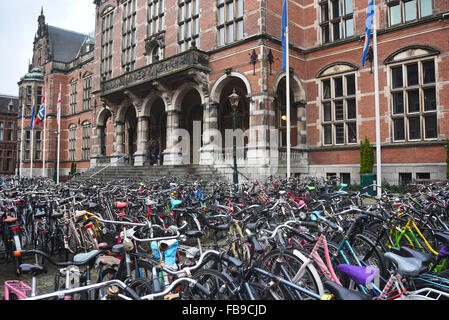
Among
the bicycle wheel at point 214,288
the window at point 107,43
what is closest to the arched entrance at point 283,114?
the window at point 107,43

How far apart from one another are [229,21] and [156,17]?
239 inches

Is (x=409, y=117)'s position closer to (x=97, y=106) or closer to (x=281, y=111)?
(x=281, y=111)

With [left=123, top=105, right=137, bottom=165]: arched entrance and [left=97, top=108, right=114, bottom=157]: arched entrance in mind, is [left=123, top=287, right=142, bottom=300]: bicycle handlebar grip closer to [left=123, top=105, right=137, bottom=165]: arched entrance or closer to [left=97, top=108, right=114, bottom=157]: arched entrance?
[left=123, top=105, right=137, bottom=165]: arched entrance

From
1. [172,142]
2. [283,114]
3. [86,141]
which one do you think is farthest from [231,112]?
[86,141]

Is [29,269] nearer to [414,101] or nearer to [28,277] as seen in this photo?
[28,277]

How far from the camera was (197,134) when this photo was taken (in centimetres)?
1958

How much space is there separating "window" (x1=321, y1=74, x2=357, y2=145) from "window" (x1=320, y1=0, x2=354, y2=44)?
1996mm

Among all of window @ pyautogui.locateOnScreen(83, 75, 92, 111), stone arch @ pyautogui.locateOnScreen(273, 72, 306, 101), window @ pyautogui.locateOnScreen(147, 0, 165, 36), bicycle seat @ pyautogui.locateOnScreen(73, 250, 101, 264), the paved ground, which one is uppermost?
window @ pyautogui.locateOnScreen(147, 0, 165, 36)

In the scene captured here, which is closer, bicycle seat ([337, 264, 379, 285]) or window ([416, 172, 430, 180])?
bicycle seat ([337, 264, 379, 285])

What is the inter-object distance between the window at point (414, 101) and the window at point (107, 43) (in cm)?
1823

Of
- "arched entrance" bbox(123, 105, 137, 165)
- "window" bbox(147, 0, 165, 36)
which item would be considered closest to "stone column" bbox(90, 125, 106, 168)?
"arched entrance" bbox(123, 105, 137, 165)

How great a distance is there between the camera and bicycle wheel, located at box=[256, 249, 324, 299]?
2.69 meters

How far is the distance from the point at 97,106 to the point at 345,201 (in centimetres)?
2063

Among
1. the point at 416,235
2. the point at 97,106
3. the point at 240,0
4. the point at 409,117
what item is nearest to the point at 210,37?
the point at 240,0
